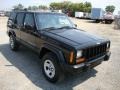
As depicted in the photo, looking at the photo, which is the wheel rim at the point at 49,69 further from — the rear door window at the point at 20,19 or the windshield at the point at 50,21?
the rear door window at the point at 20,19

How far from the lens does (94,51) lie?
454 cm

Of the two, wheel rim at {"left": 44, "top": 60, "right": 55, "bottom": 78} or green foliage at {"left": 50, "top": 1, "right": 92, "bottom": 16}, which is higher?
green foliage at {"left": 50, "top": 1, "right": 92, "bottom": 16}

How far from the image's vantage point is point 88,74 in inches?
212

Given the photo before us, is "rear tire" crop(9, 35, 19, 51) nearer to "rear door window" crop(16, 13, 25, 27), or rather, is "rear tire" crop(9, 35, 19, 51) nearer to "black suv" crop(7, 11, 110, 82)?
"rear door window" crop(16, 13, 25, 27)

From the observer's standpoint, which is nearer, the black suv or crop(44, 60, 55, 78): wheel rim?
the black suv

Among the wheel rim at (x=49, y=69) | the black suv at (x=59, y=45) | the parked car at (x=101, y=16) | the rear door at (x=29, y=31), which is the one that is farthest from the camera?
the parked car at (x=101, y=16)

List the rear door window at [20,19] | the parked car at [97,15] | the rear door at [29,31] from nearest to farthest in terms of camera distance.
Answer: the rear door at [29,31] < the rear door window at [20,19] < the parked car at [97,15]

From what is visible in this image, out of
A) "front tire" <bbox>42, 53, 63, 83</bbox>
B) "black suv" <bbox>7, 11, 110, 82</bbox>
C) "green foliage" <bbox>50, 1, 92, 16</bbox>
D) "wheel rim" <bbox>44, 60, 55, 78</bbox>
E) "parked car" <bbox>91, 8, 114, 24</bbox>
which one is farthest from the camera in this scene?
"green foliage" <bbox>50, 1, 92, 16</bbox>

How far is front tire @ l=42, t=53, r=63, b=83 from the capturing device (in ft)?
14.6

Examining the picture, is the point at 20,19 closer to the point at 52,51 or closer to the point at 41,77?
the point at 41,77

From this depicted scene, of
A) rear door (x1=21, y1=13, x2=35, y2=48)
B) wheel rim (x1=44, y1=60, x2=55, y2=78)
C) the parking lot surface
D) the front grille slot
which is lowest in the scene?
the parking lot surface

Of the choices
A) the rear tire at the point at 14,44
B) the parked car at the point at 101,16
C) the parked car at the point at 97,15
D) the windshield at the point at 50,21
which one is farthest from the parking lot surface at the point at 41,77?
the parked car at the point at 97,15

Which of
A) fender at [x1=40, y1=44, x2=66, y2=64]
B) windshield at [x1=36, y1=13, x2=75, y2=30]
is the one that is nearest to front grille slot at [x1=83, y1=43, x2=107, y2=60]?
fender at [x1=40, y1=44, x2=66, y2=64]

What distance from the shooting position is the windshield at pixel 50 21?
5422mm
